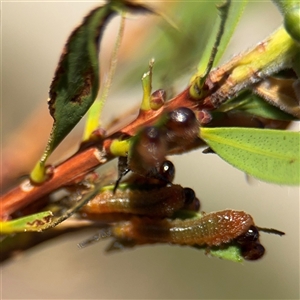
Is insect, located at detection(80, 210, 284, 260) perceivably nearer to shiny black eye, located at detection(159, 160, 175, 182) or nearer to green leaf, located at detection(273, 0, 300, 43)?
shiny black eye, located at detection(159, 160, 175, 182)

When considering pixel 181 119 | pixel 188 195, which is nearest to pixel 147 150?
pixel 181 119

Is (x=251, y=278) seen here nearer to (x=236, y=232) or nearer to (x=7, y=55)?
(x=7, y=55)

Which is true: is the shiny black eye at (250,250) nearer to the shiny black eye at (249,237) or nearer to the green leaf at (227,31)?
the shiny black eye at (249,237)

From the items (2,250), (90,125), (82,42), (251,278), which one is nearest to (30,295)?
(251,278)

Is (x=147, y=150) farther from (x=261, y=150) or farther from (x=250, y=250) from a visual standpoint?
(x=250, y=250)

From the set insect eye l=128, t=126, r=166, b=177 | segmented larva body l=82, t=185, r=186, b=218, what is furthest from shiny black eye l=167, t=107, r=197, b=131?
segmented larva body l=82, t=185, r=186, b=218

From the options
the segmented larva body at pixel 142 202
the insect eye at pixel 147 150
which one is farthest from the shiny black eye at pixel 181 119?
the segmented larva body at pixel 142 202

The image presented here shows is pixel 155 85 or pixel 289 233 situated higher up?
pixel 155 85
